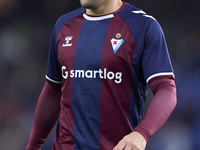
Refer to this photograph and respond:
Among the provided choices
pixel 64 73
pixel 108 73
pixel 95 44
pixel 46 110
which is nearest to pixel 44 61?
pixel 46 110

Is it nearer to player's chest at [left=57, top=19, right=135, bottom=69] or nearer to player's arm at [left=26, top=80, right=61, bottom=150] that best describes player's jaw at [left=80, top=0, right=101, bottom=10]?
player's chest at [left=57, top=19, right=135, bottom=69]

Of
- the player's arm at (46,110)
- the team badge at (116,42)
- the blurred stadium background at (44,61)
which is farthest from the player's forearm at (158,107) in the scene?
the blurred stadium background at (44,61)

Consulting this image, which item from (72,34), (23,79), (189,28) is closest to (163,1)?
(189,28)

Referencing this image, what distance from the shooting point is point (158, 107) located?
2.06 meters

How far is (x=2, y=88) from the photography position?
20.1 ft

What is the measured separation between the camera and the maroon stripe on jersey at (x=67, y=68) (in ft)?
7.91

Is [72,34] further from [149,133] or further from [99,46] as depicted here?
[149,133]

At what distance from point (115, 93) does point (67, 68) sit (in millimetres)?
345

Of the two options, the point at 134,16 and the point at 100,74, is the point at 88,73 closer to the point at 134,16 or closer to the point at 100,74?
the point at 100,74

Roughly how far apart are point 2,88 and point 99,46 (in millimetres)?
4060

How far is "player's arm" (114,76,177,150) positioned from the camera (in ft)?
6.29

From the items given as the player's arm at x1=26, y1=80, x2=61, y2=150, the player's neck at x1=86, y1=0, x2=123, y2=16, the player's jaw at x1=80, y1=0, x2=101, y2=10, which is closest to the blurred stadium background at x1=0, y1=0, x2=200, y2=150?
the player's arm at x1=26, y1=80, x2=61, y2=150

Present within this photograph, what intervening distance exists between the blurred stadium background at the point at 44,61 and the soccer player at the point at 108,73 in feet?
11.7

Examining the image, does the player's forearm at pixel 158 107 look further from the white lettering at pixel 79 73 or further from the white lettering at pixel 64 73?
the white lettering at pixel 64 73
